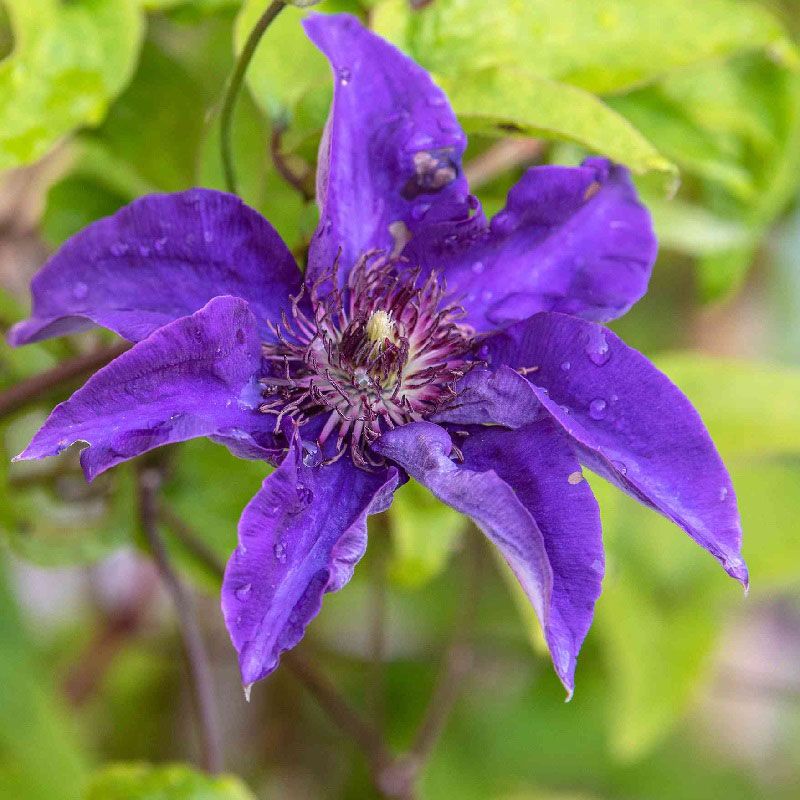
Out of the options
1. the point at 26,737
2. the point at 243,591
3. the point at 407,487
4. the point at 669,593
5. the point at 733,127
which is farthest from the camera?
the point at 669,593

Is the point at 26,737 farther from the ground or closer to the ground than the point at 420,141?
closer to the ground

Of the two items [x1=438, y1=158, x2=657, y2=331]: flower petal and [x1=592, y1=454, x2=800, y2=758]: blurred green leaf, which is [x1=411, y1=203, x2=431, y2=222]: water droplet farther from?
[x1=592, y1=454, x2=800, y2=758]: blurred green leaf

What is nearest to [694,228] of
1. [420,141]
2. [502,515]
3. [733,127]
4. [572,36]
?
[733,127]

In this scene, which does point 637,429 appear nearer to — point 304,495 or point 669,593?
point 304,495

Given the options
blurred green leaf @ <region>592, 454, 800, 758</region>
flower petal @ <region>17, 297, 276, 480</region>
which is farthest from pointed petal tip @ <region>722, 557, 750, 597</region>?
blurred green leaf @ <region>592, 454, 800, 758</region>

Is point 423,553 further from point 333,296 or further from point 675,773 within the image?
point 675,773

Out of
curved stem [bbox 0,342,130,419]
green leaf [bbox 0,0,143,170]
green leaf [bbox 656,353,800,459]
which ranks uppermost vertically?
green leaf [bbox 0,0,143,170]
